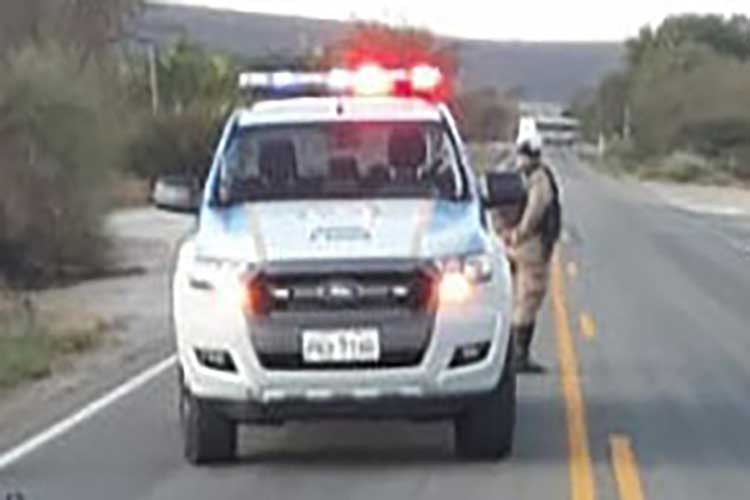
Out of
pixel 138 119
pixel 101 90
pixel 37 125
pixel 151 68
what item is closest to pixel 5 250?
pixel 37 125

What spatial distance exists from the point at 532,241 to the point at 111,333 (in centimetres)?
731

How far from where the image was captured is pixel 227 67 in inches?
3748

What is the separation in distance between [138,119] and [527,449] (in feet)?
193

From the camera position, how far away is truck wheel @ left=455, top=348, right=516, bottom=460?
14.5 m

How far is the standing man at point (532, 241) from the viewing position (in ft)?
66.0

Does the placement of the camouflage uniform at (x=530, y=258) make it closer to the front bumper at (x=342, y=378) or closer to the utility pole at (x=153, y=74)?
the front bumper at (x=342, y=378)

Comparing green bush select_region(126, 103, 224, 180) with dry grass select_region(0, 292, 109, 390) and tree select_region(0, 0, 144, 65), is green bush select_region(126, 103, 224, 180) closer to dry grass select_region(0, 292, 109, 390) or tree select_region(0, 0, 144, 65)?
tree select_region(0, 0, 144, 65)

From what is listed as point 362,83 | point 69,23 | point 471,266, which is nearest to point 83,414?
point 362,83

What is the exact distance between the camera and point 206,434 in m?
14.6

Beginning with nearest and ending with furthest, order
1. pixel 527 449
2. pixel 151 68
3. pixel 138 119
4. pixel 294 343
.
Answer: pixel 294 343, pixel 527 449, pixel 138 119, pixel 151 68

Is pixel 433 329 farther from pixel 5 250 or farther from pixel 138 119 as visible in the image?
pixel 138 119

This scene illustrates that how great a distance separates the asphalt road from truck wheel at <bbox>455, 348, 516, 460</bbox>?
0.13 m

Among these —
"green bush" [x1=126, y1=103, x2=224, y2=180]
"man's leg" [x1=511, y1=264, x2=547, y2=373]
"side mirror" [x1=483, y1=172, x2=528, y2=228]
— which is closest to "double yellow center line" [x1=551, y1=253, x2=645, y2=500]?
"man's leg" [x1=511, y1=264, x2=547, y2=373]

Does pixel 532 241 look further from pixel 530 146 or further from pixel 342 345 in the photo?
pixel 342 345
